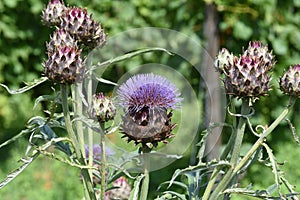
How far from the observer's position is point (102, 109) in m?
0.88

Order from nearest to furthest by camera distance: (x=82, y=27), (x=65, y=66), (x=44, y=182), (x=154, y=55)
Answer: (x=65, y=66) → (x=82, y=27) → (x=44, y=182) → (x=154, y=55)

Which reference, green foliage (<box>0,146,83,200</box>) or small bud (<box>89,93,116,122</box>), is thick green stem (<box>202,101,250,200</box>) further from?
green foliage (<box>0,146,83,200</box>)

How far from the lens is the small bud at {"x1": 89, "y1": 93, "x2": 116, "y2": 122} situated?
34.7 inches

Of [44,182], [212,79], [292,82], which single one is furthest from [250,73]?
[44,182]

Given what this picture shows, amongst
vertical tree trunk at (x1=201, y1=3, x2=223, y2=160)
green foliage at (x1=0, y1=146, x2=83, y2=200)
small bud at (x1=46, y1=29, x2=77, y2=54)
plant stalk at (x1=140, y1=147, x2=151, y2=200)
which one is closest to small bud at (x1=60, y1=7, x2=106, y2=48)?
small bud at (x1=46, y1=29, x2=77, y2=54)

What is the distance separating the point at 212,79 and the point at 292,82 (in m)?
1.48

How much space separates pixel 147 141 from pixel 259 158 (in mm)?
198

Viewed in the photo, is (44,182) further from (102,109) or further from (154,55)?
(102,109)

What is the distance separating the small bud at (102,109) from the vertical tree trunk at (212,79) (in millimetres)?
1417

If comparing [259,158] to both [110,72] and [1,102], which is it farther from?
[1,102]

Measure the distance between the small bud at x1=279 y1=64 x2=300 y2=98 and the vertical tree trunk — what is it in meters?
1.35

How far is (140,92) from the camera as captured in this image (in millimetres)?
884

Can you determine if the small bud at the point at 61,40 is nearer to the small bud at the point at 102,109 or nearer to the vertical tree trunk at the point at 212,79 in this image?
the small bud at the point at 102,109

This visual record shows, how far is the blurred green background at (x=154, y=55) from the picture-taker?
8.70ft
